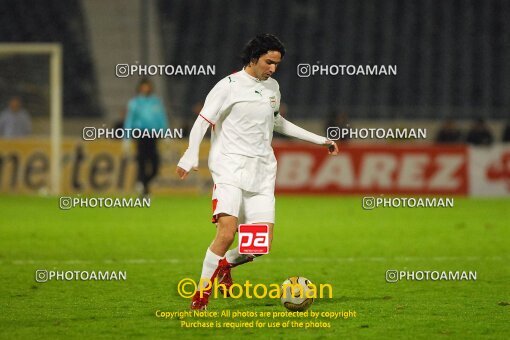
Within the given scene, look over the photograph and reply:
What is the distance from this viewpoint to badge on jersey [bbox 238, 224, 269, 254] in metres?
7.44

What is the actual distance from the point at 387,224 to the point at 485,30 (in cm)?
1506

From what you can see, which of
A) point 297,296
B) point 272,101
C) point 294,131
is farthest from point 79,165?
point 297,296

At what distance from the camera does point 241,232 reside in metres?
7.46

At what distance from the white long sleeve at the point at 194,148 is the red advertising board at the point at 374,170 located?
1360cm

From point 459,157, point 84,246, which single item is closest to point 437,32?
point 459,157

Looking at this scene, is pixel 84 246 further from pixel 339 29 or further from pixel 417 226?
pixel 339 29

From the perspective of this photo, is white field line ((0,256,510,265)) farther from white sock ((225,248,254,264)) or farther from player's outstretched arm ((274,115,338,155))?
player's outstretched arm ((274,115,338,155))

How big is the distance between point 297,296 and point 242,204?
29.9 inches

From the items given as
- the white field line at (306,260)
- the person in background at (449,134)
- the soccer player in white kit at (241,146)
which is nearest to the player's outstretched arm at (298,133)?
the soccer player in white kit at (241,146)

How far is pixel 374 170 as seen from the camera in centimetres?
2117

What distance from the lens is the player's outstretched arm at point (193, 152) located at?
286 inches

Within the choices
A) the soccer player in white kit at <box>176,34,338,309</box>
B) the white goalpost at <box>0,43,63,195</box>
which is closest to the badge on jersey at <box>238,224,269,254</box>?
the soccer player in white kit at <box>176,34,338,309</box>

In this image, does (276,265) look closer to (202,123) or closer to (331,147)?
(331,147)

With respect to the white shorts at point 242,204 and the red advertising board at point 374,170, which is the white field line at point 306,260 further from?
the red advertising board at point 374,170
